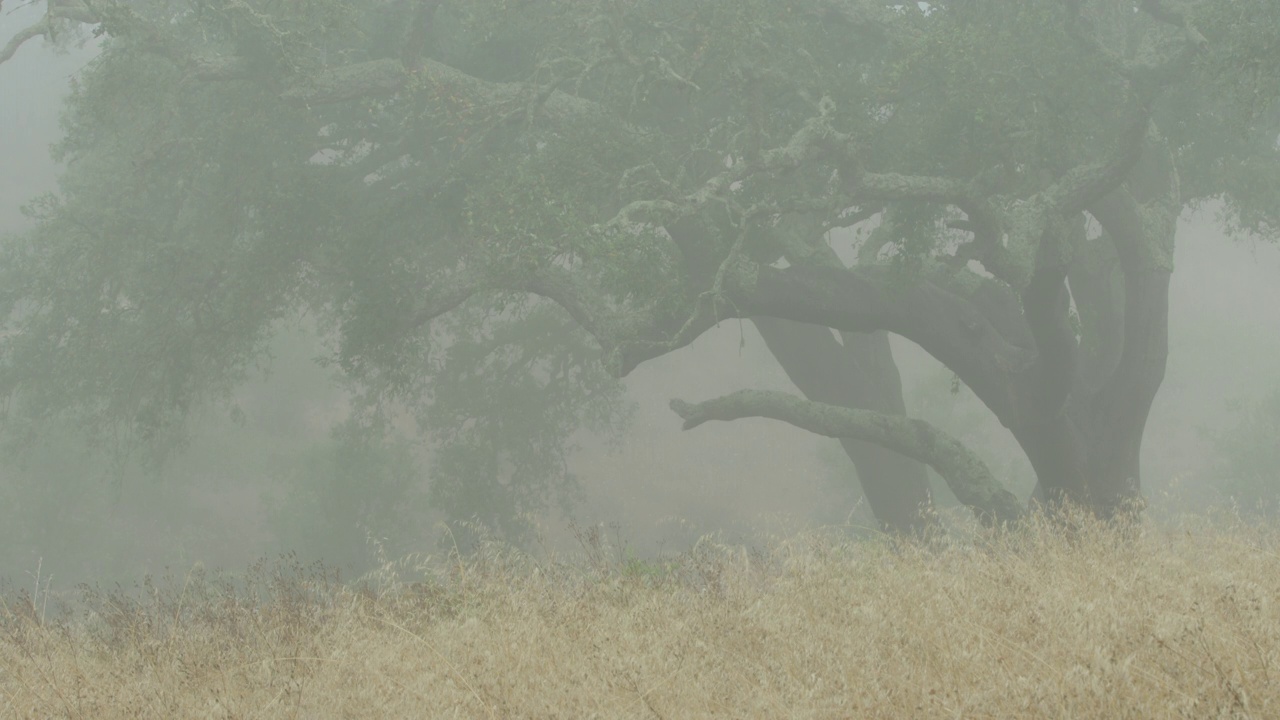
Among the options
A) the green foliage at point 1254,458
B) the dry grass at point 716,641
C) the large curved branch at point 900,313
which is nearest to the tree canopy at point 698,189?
the large curved branch at point 900,313

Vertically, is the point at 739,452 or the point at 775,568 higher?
the point at 775,568

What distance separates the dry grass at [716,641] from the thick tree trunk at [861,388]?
35.6ft

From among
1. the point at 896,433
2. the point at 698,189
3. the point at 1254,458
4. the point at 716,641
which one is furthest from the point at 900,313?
the point at 1254,458

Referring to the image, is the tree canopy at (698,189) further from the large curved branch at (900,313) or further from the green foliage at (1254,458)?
the green foliage at (1254,458)

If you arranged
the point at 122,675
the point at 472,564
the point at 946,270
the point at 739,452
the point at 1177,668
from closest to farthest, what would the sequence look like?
1. the point at 1177,668
2. the point at 122,675
3. the point at 472,564
4. the point at 946,270
5. the point at 739,452

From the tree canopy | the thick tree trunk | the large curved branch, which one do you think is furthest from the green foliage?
the large curved branch

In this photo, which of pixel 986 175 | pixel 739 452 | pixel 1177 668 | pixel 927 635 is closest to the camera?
pixel 1177 668

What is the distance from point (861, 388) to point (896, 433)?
3.69 metres

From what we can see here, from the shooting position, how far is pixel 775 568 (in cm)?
736

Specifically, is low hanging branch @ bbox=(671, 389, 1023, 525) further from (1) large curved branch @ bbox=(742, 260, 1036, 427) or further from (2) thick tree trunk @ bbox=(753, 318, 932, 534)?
(2) thick tree trunk @ bbox=(753, 318, 932, 534)

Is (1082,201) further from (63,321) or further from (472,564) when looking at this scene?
(63,321)

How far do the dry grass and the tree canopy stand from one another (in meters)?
6.55

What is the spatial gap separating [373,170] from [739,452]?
3066 cm

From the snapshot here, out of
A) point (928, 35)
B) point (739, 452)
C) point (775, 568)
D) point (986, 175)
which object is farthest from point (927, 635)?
point (739, 452)
